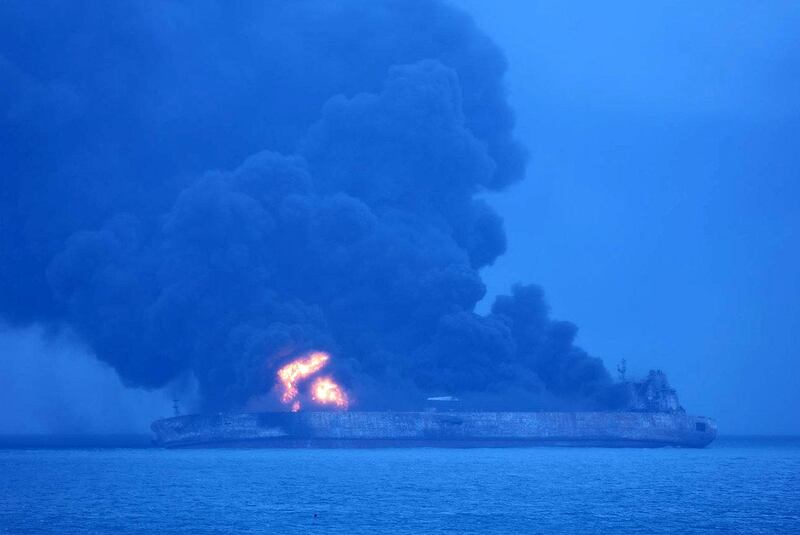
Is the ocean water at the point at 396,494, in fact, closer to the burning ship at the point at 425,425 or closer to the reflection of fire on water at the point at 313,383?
the burning ship at the point at 425,425

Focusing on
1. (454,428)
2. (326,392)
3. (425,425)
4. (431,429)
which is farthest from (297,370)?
(454,428)

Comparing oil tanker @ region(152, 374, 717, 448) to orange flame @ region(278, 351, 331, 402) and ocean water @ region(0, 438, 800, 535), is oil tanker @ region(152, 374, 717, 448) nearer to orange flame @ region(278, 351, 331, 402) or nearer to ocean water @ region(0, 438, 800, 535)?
orange flame @ region(278, 351, 331, 402)

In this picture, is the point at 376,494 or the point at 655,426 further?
the point at 655,426

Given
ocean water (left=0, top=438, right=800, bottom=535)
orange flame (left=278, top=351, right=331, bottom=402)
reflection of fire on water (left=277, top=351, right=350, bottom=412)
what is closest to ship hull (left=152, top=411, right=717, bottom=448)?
reflection of fire on water (left=277, top=351, right=350, bottom=412)

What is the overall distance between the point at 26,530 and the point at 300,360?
42342 millimetres

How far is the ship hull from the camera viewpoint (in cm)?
9406

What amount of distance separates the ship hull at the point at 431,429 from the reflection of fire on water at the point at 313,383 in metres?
1.02

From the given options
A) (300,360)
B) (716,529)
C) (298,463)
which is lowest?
(716,529)

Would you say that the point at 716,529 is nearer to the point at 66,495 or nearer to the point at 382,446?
the point at 66,495

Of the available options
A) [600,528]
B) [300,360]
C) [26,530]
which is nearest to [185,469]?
[300,360]

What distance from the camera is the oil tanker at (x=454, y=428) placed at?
94.1 metres

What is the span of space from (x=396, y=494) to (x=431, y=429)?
35.4 metres

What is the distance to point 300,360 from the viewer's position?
90.7m

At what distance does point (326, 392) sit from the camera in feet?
306
